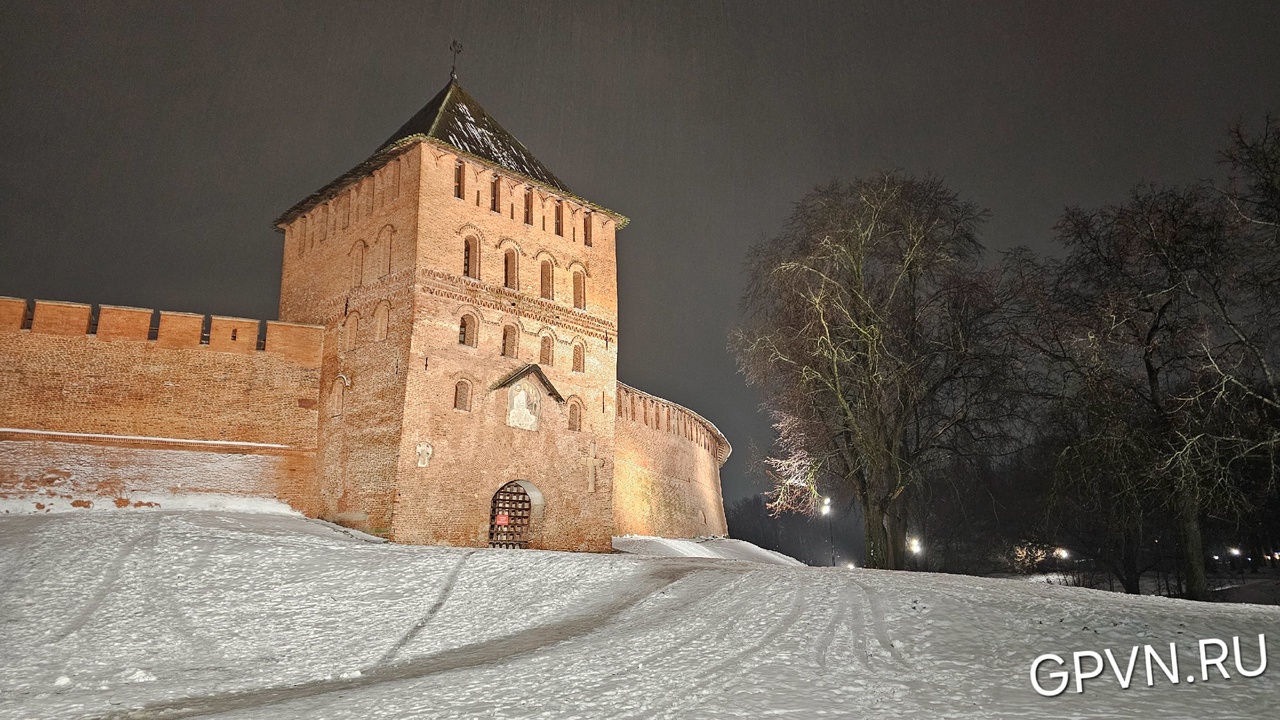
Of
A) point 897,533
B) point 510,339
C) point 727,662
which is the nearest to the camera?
point 727,662

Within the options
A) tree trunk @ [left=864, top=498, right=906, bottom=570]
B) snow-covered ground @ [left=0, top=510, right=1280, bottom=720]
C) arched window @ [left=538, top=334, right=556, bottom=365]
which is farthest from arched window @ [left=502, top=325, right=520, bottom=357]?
tree trunk @ [left=864, top=498, right=906, bottom=570]

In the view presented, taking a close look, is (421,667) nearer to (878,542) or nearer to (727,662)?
(727,662)

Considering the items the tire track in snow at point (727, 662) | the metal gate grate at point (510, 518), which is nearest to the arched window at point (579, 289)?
the metal gate grate at point (510, 518)

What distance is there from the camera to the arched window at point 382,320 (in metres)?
19.2

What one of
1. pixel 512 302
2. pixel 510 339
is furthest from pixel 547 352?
pixel 512 302

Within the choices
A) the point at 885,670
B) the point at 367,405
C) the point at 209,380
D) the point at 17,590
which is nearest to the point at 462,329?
the point at 367,405

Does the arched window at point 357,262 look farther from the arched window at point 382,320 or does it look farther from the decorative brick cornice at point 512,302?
the decorative brick cornice at point 512,302

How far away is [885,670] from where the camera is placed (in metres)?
7.32

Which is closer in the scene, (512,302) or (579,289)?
(512,302)

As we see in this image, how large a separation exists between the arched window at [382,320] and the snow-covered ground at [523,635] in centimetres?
619

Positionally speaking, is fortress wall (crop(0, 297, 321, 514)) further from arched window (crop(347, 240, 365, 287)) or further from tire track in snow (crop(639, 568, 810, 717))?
tire track in snow (crop(639, 568, 810, 717))

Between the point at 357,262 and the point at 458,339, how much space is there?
144 inches

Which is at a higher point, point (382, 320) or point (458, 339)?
point (382, 320)

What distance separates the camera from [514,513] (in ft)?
65.3
